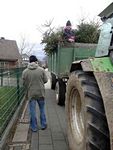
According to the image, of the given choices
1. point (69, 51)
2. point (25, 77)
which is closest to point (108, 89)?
point (25, 77)

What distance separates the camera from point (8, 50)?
67438 mm

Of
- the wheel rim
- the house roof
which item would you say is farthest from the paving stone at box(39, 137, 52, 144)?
the house roof

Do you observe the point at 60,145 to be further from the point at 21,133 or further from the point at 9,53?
the point at 9,53

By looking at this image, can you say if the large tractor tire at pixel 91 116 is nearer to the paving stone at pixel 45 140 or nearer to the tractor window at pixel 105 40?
the tractor window at pixel 105 40

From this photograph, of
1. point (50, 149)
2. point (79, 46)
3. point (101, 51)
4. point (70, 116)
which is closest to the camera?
point (101, 51)

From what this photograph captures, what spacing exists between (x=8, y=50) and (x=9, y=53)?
142 centimetres

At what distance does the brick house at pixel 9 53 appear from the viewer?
211 feet

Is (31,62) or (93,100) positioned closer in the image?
(93,100)

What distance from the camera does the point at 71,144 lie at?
506 cm

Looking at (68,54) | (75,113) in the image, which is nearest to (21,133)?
(75,113)

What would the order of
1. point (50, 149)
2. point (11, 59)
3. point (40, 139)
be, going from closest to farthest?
point (50, 149) → point (40, 139) → point (11, 59)

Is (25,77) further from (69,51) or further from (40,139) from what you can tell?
(69,51)

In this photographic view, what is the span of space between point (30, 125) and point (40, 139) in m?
1.07

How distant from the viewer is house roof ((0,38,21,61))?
64688 mm
